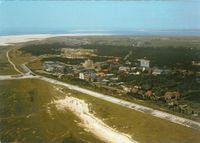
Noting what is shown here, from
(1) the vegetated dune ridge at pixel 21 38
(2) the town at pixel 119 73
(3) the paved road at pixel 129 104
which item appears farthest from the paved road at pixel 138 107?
(1) the vegetated dune ridge at pixel 21 38

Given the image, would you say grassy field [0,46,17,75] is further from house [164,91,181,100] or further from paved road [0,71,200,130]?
house [164,91,181,100]

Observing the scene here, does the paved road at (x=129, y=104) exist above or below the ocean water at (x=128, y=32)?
below

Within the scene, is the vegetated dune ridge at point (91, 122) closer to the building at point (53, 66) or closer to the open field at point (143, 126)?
the open field at point (143, 126)

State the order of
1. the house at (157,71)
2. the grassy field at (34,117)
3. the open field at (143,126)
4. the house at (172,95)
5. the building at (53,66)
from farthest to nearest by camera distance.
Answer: the building at (53,66) < the house at (157,71) < the house at (172,95) < the grassy field at (34,117) < the open field at (143,126)

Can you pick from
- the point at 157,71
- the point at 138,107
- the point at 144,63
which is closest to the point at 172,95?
the point at 157,71

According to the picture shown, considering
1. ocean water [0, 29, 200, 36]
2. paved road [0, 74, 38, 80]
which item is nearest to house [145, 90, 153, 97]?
ocean water [0, 29, 200, 36]

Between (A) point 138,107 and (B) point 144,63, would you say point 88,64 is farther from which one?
(A) point 138,107

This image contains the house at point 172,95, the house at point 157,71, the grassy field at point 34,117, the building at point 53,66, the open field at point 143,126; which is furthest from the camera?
the building at point 53,66

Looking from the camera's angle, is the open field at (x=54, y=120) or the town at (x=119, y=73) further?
the town at (x=119, y=73)

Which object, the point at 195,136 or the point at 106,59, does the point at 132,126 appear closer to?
the point at 195,136
